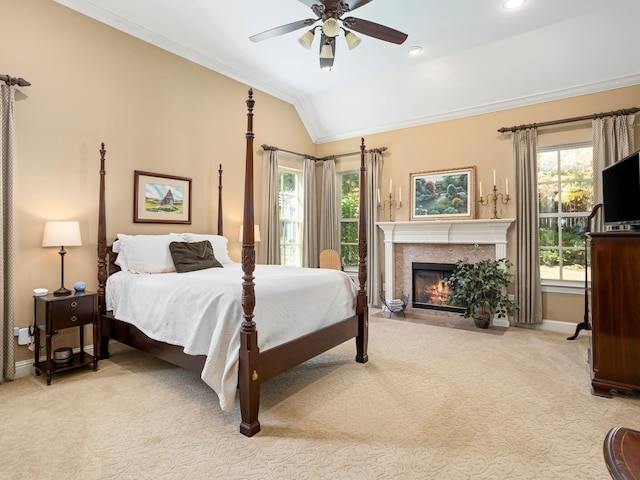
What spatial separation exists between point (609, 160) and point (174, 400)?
200 inches

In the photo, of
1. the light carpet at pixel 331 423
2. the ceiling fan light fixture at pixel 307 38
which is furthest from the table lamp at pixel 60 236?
the ceiling fan light fixture at pixel 307 38

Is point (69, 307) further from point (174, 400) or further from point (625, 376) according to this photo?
point (625, 376)

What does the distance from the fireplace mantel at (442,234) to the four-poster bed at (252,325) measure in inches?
81.7

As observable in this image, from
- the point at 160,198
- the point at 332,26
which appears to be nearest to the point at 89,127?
the point at 160,198

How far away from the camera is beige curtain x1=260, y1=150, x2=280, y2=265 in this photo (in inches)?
213

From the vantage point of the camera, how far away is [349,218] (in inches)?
248

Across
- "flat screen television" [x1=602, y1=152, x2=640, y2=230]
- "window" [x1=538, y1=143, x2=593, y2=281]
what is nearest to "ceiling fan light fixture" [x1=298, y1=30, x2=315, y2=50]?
"flat screen television" [x1=602, y1=152, x2=640, y2=230]

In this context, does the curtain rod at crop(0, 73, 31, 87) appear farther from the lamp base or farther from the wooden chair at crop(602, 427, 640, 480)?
the wooden chair at crop(602, 427, 640, 480)

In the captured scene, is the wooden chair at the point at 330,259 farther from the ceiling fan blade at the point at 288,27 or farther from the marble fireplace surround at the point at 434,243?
the ceiling fan blade at the point at 288,27

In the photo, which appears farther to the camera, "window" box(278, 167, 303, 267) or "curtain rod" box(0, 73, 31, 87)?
"window" box(278, 167, 303, 267)

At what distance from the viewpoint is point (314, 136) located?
653cm

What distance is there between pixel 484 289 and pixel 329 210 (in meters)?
2.91

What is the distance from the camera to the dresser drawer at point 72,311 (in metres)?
2.89

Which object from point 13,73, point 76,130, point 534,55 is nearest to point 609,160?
point 534,55
